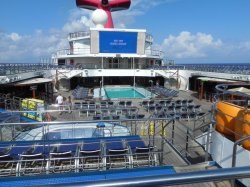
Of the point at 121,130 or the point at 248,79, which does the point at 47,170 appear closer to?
the point at 121,130

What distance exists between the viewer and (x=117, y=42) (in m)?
28.5

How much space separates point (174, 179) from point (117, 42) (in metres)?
28.0

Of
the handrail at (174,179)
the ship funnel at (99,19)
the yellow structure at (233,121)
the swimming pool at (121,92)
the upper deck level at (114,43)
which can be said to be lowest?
the swimming pool at (121,92)

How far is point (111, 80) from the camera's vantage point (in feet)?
108

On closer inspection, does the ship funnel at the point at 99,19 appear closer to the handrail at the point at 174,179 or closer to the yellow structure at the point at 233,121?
the yellow structure at the point at 233,121

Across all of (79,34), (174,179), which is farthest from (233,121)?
(79,34)

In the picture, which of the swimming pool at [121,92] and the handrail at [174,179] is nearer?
the handrail at [174,179]

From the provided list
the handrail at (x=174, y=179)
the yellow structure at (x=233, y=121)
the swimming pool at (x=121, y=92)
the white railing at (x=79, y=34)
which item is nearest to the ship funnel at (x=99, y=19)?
the white railing at (x=79, y=34)

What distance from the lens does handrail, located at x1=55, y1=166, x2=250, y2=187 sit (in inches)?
45.2

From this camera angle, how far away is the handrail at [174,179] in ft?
3.77

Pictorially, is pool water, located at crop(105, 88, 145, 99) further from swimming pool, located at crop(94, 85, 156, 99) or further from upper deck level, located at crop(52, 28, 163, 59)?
upper deck level, located at crop(52, 28, 163, 59)

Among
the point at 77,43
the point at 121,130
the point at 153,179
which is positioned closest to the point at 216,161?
the point at 121,130

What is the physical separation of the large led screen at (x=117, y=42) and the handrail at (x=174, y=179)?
27.8 metres

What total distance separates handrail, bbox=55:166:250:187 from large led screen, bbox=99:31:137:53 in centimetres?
2779
